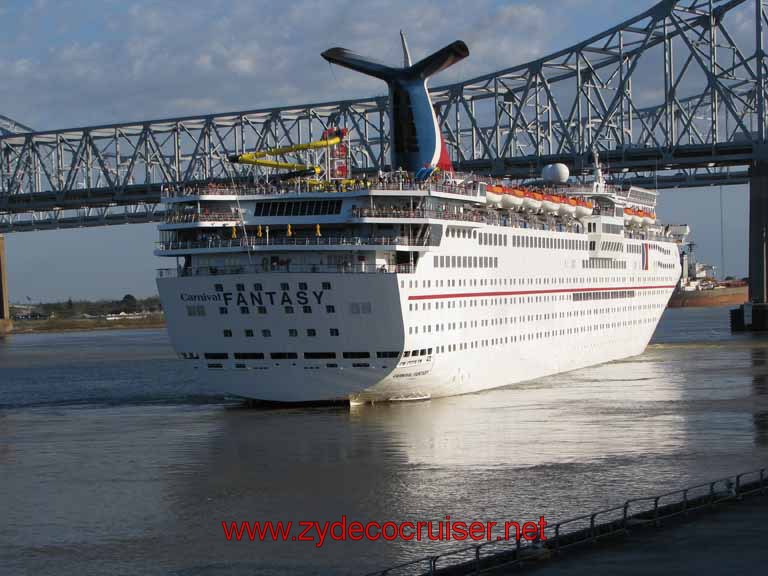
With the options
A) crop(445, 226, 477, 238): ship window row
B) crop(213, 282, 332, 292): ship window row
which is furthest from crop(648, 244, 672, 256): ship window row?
crop(213, 282, 332, 292): ship window row

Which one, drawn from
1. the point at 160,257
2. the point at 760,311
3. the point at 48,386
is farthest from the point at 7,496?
the point at 760,311

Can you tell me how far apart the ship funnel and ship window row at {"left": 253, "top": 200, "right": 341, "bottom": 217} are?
14.1 meters

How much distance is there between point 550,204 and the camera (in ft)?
192

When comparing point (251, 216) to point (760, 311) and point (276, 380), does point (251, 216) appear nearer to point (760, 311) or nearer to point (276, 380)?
point (276, 380)

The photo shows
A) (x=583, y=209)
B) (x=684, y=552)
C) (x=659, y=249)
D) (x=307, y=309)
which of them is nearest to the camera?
(x=684, y=552)

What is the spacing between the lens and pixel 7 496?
30.8m

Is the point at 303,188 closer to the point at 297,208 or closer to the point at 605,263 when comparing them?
the point at 297,208

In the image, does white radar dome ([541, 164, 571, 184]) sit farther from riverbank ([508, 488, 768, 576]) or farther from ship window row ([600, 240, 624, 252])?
riverbank ([508, 488, 768, 576])

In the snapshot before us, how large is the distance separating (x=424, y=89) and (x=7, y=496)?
108ft

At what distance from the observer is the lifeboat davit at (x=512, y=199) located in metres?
54.1

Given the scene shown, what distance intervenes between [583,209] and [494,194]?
10.8 m

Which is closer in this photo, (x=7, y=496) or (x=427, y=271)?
(x=7, y=496)

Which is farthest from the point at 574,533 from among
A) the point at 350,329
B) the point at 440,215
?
the point at 440,215

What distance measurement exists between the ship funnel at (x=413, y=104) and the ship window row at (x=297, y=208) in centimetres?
1414
